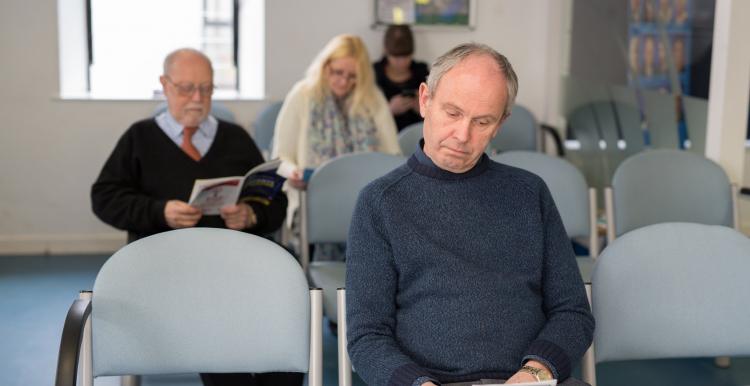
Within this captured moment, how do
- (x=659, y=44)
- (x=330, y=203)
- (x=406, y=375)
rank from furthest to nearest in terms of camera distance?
(x=659, y=44) → (x=330, y=203) → (x=406, y=375)

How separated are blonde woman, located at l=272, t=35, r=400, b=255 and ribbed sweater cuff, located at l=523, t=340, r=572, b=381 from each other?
2.34 m

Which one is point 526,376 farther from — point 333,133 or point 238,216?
point 333,133

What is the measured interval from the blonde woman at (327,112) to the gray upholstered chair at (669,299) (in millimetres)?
2160

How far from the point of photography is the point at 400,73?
18.7ft

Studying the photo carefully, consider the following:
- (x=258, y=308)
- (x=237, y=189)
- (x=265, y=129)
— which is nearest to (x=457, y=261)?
(x=258, y=308)

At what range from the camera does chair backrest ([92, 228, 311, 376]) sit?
2086 millimetres

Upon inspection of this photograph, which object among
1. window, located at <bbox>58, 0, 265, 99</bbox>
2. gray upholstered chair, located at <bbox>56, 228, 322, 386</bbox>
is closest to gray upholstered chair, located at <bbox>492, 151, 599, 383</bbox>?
gray upholstered chair, located at <bbox>56, 228, 322, 386</bbox>

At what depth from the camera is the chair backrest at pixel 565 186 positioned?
11.6ft

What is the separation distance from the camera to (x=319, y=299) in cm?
212

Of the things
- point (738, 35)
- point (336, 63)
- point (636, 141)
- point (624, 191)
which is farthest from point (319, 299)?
point (636, 141)

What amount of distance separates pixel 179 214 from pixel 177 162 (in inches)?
10.5

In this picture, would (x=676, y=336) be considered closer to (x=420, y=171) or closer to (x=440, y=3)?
(x=420, y=171)

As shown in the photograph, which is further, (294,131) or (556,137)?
(556,137)

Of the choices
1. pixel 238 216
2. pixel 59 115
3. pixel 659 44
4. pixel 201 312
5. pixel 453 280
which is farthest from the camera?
pixel 59 115
